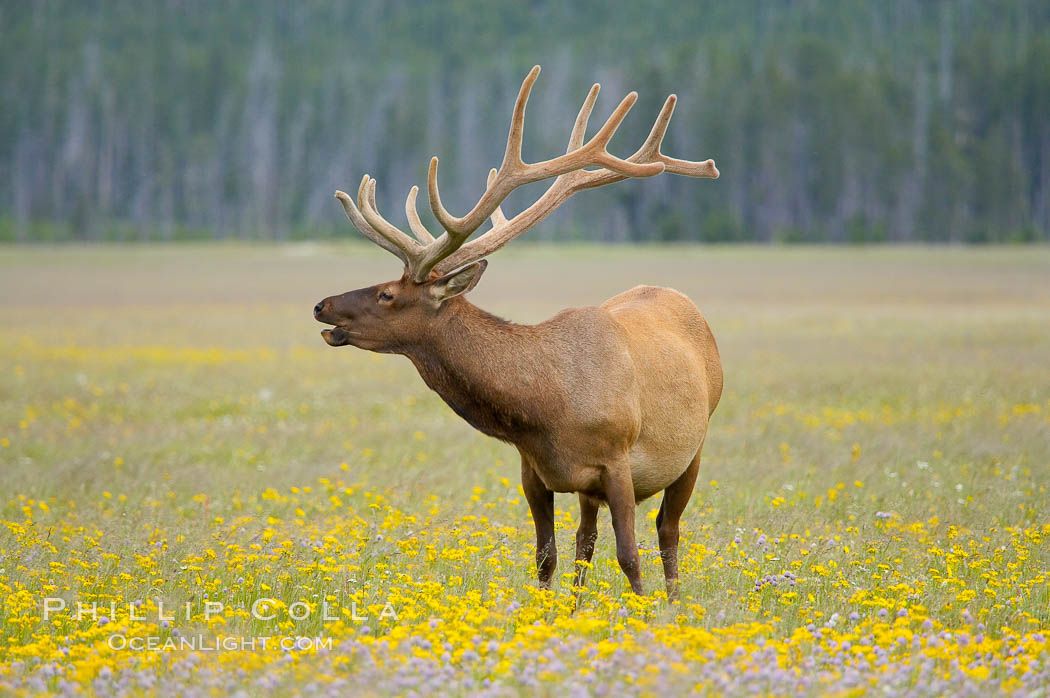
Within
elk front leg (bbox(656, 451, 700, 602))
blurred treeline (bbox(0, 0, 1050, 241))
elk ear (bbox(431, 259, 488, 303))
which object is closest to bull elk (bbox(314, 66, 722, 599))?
elk ear (bbox(431, 259, 488, 303))

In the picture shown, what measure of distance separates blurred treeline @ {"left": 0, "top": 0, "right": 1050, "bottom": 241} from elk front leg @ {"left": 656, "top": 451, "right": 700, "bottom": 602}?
6779 centimetres

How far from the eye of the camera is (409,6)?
495ft

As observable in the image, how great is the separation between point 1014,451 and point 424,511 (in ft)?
18.1

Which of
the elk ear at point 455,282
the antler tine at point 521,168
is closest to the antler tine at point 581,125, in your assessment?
the antler tine at point 521,168

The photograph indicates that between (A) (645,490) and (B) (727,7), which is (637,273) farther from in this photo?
(B) (727,7)

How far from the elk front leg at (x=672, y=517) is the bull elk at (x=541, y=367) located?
283 mm

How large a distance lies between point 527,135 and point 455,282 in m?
79.5

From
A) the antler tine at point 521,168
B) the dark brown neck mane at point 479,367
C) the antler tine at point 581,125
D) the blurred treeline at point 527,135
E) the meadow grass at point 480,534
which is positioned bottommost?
the meadow grass at point 480,534

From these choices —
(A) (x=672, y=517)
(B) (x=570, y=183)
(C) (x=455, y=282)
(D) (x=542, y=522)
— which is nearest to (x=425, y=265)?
(C) (x=455, y=282)

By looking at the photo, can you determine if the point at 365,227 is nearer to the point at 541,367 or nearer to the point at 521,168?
the point at 521,168

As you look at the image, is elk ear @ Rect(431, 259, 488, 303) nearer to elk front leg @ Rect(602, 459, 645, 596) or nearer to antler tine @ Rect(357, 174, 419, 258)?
antler tine @ Rect(357, 174, 419, 258)

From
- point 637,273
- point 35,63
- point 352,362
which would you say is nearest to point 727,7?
point 35,63

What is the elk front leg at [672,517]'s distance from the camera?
7.30 m

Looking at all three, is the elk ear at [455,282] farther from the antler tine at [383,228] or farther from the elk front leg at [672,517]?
the elk front leg at [672,517]
